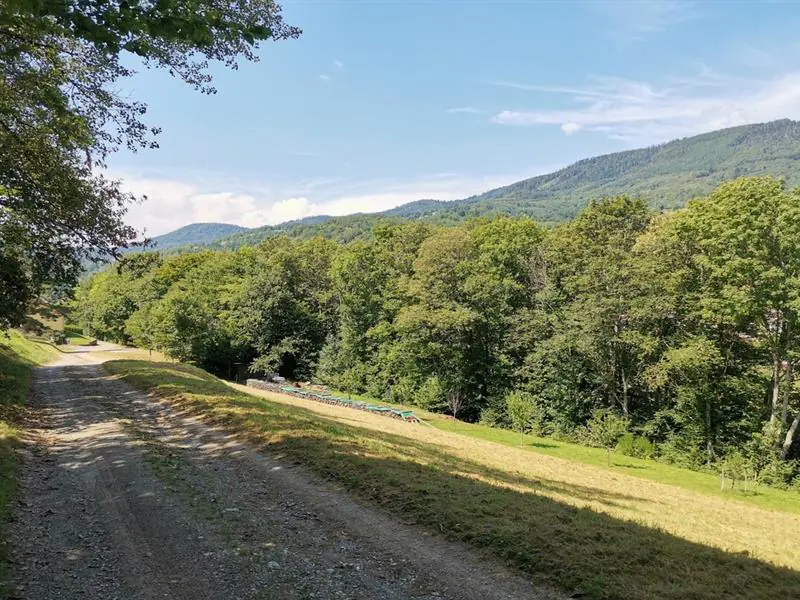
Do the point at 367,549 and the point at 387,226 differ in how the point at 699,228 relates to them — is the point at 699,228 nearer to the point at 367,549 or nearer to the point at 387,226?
the point at 367,549

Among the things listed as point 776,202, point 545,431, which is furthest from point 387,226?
point 776,202

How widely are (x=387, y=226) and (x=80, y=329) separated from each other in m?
92.0

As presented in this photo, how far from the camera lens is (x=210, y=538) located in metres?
7.18

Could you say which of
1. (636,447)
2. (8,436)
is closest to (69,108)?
(8,436)

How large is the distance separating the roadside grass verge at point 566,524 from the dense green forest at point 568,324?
944cm

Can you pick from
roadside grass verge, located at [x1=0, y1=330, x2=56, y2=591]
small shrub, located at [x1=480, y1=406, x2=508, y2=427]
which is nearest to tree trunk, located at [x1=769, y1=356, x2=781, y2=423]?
small shrub, located at [x1=480, y1=406, x2=508, y2=427]

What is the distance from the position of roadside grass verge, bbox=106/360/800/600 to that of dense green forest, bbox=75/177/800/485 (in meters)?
9.44

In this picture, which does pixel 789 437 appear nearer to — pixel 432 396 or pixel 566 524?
pixel 432 396

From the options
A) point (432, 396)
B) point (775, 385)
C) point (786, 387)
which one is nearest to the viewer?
point (786, 387)

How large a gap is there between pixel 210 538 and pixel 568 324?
32.9 metres

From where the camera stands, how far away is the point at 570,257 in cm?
3969

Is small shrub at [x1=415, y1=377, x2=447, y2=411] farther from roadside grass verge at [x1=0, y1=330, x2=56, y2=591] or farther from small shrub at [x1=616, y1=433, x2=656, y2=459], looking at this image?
roadside grass verge at [x1=0, y1=330, x2=56, y2=591]

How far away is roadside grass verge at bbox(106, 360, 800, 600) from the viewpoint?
6.15 metres

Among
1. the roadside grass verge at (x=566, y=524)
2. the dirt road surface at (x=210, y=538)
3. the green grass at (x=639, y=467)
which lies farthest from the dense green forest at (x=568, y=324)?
the roadside grass verge at (x=566, y=524)
